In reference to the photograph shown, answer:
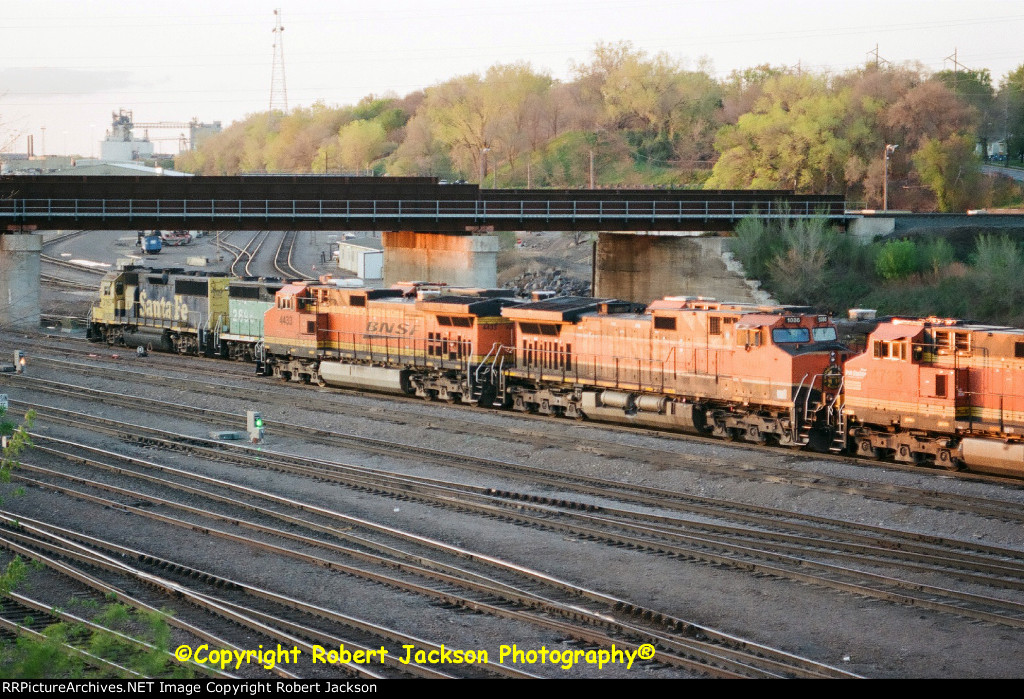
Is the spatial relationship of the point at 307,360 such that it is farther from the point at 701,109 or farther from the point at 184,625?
the point at 701,109

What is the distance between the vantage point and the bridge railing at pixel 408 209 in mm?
48156

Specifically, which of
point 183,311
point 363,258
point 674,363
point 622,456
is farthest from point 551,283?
point 622,456

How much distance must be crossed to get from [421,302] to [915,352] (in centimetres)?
1378

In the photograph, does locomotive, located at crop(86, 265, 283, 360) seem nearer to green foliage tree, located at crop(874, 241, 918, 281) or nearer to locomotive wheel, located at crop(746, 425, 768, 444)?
locomotive wheel, located at crop(746, 425, 768, 444)

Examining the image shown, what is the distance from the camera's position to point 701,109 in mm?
102500

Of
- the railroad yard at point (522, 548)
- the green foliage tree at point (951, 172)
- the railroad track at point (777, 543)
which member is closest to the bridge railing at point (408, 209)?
the green foliage tree at point (951, 172)

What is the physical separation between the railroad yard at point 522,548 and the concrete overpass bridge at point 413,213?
21.1 meters

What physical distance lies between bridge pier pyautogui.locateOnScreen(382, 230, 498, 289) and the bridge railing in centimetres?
133

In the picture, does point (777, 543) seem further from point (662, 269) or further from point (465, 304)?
point (662, 269)

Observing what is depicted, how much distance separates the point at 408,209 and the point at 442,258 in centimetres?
339

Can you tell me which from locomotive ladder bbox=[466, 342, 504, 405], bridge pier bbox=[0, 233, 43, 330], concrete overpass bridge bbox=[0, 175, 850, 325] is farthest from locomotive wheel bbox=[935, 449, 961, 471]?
bridge pier bbox=[0, 233, 43, 330]

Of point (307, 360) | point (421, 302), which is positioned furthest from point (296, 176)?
point (421, 302)

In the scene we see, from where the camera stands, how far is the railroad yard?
13.0 meters

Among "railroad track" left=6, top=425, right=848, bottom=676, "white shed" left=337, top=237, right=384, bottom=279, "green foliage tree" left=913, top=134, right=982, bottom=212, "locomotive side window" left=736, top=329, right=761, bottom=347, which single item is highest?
"green foliage tree" left=913, top=134, right=982, bottom=212
